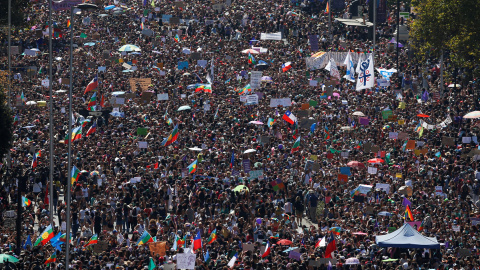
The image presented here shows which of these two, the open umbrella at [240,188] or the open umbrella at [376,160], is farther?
the open umbrella at [376,160]

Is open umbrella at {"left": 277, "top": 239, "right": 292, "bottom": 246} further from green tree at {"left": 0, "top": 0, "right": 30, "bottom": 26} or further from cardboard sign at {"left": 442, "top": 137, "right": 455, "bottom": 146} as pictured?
green tree at {"left": 0, "top": 0, "right": 30, "bottom": 26}

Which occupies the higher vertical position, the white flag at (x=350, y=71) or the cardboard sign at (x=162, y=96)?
the white flag at (x=350, y=71)

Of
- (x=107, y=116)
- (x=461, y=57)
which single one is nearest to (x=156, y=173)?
(x=107, y=116)

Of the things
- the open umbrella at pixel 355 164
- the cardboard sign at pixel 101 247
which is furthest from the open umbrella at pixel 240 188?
the cardboard sign at pixel 101 247

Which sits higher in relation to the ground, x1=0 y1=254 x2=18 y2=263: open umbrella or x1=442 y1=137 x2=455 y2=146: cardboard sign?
x1=0 y1=254 x2=18 y2=263: open umbrella

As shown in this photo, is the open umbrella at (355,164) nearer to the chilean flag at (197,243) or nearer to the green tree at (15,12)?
the chilean flag at (197,243)

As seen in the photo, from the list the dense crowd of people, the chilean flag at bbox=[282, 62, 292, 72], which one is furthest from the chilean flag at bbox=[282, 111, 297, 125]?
the chilean flag at bbox=[282, 62, 292, 72]
